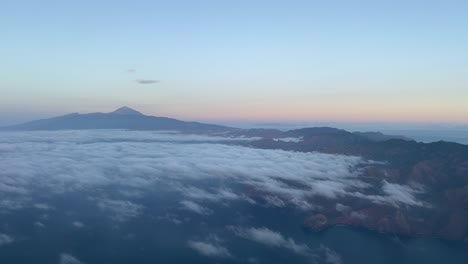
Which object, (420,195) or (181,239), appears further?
(420,195)

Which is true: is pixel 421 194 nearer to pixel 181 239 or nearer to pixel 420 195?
pixel 420 195

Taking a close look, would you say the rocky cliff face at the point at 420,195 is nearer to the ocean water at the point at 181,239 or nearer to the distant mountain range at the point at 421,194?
the distant mountain range at the point at 421,194

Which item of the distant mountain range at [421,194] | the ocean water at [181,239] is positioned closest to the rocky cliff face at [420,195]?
the distant mountain range at [421,194]

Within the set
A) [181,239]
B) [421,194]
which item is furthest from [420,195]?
[181,239]

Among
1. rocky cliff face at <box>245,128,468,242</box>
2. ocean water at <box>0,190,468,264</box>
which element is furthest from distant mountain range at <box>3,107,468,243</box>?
ocean water at <box>0,190,468,264</box>

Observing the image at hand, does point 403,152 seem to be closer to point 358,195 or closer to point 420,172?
point 420,172

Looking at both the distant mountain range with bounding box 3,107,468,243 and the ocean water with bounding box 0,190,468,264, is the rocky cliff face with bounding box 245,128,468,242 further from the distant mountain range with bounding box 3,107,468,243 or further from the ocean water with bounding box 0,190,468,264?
the ocean water with bounding box 0,190,468,264

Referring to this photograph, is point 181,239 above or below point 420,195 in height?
below

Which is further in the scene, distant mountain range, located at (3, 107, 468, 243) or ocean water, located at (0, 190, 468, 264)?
distant mountain range, located at (3, 107, 468, 243)

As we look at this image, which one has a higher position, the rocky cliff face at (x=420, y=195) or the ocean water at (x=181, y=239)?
the rocky cliff face at (x=420, y=195)

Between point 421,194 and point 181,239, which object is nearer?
point 181,239

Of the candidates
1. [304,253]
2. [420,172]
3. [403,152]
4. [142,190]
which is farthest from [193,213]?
[403,152]

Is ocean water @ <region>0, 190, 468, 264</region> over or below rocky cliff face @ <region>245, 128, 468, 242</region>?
below
